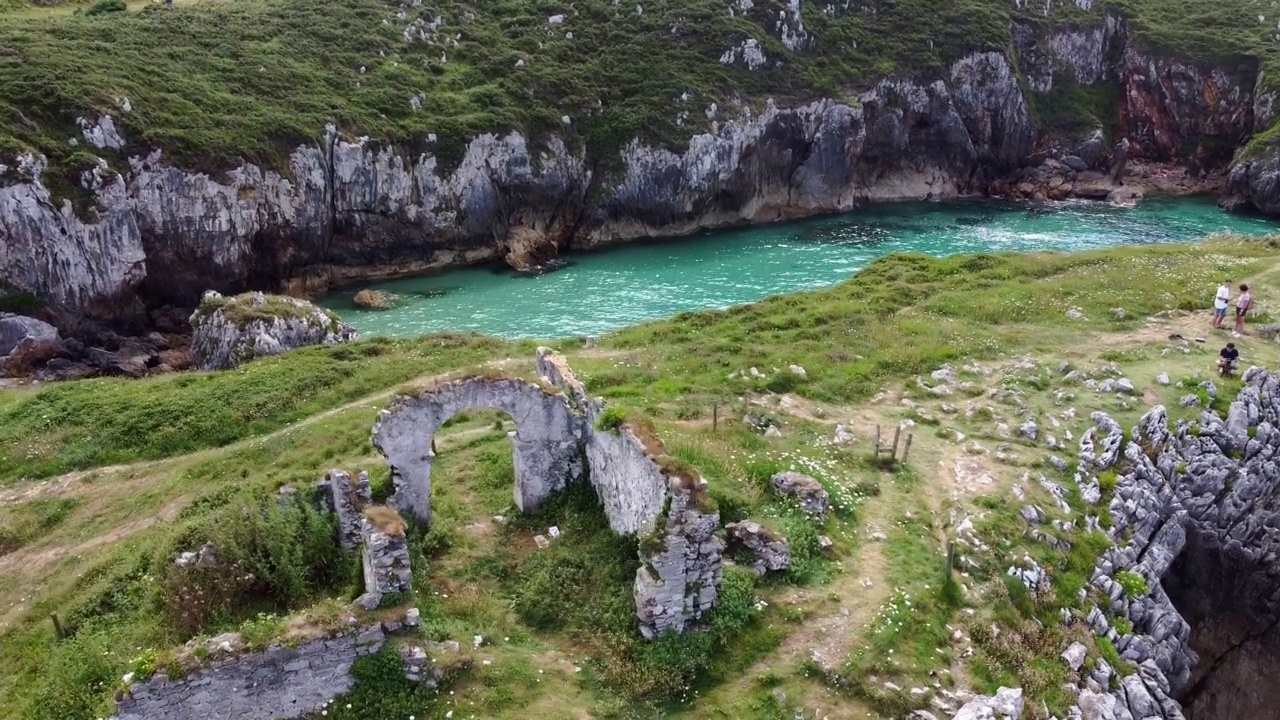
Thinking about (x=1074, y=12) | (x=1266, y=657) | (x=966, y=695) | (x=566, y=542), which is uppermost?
(x=1074, y=12)

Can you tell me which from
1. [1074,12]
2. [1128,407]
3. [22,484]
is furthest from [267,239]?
[1074,12]

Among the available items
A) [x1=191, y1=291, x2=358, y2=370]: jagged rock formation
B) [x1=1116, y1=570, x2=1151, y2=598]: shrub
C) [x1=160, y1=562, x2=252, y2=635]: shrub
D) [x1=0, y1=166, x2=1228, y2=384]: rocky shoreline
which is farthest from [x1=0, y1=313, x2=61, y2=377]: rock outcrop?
[x1=1116, y1=570, x2=1151, y2=598]: shrub

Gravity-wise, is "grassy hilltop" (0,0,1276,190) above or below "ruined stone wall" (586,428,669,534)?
above

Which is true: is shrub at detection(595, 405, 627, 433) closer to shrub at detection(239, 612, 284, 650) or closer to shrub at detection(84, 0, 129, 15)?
shrub at detection(239, 612, 284, 650)

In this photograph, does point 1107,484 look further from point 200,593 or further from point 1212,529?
point 200,593

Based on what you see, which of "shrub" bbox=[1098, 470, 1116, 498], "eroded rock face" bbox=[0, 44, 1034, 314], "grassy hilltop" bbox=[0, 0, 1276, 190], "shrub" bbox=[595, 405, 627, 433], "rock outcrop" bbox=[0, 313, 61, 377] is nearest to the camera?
"shrub" bbox=[595, 405, 627, 433]

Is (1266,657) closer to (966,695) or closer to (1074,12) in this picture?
(966,695)

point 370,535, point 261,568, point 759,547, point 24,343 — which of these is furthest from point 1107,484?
point 24,343
